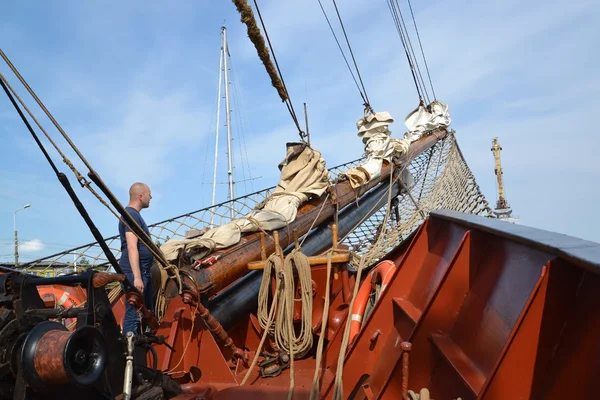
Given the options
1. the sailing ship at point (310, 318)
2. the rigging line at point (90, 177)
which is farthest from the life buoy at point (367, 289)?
the rigging line at point (90, 177)

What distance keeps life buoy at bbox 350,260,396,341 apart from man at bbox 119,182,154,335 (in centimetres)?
140

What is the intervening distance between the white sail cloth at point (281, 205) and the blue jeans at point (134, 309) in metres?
0.30

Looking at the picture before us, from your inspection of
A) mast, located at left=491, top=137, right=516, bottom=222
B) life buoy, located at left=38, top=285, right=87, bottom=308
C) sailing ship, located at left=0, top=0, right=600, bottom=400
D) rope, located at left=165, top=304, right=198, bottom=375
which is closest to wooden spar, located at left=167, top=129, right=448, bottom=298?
sailing ship, located at left=0, top=0, right=600, bottom=400

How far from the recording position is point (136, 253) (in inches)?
108

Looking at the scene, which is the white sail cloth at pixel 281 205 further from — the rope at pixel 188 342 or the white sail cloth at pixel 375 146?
the white sail cloth at pixel 375 146

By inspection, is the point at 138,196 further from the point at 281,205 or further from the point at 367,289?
the point at 367,289

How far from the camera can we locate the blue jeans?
2.75 meters

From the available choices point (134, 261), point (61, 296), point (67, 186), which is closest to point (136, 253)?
point (134, 261)

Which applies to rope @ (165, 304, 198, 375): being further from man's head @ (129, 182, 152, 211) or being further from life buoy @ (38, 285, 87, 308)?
life buoy @ (38, 285, 87, 308)

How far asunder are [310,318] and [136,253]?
3.99 ft

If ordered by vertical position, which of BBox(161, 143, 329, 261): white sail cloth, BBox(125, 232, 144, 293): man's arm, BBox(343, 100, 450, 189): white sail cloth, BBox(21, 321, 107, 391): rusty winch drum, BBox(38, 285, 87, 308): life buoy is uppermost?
BBox(343, 100, 450, 189): white sail cloth

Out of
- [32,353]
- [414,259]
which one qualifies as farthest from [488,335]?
→ [32,353]

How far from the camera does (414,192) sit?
313 inches

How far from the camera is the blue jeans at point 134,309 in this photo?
2.75 m
